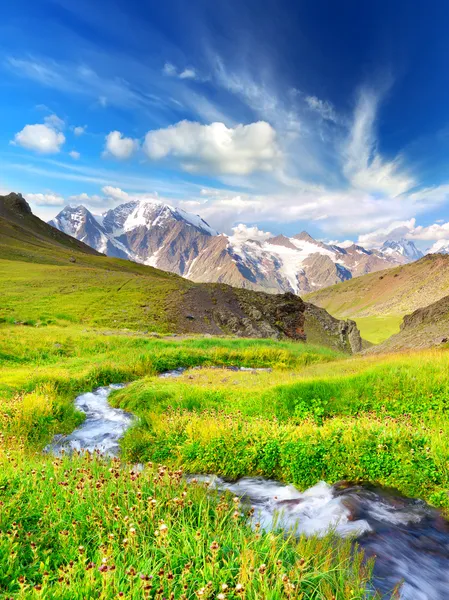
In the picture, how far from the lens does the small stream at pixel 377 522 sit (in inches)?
229

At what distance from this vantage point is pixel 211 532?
5246 millimetres

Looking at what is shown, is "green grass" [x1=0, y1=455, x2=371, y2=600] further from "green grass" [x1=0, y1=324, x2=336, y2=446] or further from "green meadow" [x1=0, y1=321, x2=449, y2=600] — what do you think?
"green grass" [x1=0, y1=324, x2=336, y2=446]

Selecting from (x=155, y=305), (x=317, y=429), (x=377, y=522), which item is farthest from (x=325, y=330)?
(x=377, y=522)

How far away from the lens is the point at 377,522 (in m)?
7.18

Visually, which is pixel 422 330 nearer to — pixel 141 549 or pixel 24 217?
pixel 141 549

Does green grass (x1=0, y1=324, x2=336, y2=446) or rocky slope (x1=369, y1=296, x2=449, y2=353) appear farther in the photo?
rocky slope (x1=369, y1=296, x2=449, y2=353)

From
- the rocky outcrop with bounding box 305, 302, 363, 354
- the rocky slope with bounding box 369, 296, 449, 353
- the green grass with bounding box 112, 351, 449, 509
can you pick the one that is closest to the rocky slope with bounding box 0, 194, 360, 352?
the rocky outcrop with bounding box 305, 302, 363, 354

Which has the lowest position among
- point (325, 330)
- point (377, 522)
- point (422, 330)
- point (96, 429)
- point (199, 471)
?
point (96, 429)

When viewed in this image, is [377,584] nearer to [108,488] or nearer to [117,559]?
[117,559]

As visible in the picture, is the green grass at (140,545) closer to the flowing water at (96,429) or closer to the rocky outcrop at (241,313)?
the flowing water at (96,429)

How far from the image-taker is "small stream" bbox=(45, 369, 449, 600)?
5.82 meters

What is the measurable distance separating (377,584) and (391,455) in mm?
4044

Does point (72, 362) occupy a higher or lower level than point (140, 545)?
lower

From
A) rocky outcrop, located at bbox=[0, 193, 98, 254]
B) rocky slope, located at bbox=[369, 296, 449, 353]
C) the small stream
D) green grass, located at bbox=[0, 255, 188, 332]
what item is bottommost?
green grass, located at bbox=[0, 255, 188, 332]
